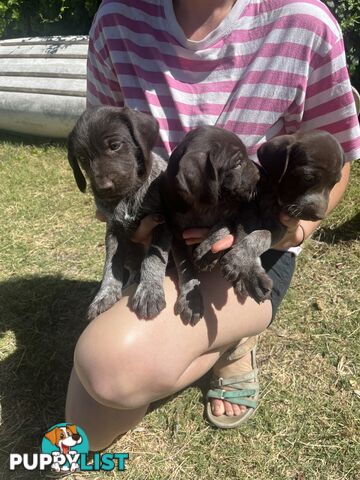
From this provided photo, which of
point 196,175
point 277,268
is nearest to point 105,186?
point 196,175

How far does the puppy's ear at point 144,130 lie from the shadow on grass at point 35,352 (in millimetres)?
1795

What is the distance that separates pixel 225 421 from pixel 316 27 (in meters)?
2.53

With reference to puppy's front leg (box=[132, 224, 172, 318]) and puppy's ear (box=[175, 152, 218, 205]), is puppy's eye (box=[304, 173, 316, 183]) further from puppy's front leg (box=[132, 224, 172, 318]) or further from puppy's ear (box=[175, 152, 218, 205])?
puppy's front leg (box=[132, 224, 172, 318])

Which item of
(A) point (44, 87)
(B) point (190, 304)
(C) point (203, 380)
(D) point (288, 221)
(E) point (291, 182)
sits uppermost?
(E) point (291, 182)

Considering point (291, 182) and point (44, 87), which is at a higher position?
point (291, 182)

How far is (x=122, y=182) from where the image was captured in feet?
9.75

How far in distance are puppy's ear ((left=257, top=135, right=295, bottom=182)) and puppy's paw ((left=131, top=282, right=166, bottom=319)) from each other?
93cm

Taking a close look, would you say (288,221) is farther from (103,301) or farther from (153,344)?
(103,301)

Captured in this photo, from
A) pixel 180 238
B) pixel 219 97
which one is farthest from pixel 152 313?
A: pixel 219 97

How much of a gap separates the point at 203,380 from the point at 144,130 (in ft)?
6.32

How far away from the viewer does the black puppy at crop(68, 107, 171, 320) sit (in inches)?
113

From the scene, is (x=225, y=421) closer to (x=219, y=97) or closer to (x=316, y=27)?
(x=219, y=97)

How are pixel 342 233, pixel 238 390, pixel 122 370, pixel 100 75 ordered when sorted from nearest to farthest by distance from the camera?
pixel 122 370
pixel 100 75
pixel 238 390
pixel 342 233

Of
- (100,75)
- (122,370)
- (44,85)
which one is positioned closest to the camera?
(122,370)
